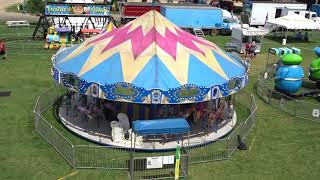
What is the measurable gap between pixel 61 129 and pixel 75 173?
4.25 meters

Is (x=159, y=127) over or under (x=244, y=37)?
under

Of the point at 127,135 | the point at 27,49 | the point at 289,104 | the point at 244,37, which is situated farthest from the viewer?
the point at 244,37

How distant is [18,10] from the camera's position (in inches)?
2105

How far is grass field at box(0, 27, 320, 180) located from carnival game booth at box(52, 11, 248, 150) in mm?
1741

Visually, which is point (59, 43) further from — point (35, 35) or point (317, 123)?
point (317, 123)

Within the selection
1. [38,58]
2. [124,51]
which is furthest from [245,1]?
[124,51]

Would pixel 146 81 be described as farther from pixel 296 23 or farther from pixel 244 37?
pixel 296 23

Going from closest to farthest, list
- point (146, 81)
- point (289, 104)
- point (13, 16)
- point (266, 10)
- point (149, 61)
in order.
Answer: point (146, 81), point (149, 61), point (289, 104), point (266, 10), point (13, 16)

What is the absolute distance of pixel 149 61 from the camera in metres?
18.2

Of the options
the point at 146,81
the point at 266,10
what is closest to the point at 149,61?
the point at 146,81

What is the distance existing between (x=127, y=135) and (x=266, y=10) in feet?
116

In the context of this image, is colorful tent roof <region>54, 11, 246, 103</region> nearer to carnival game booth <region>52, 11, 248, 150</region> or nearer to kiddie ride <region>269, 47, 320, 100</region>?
carnival game booth <region>52, 11, 248, 150</region>

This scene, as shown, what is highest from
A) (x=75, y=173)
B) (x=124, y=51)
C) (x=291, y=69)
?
(x=124, y=51)

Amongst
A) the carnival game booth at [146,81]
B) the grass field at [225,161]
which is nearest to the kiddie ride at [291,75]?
the grass field at [225,161]
